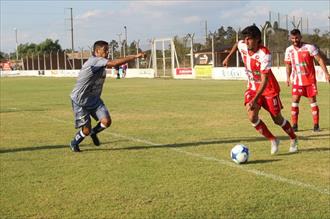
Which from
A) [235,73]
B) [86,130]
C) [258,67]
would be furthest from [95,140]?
[235,73]

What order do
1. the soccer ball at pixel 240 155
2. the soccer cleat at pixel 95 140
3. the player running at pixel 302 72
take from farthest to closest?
the player running at pixel 302 72, the soccer cleat at pixel 95 140, the soccer ball at pixel 240 155

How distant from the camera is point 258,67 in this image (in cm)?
739

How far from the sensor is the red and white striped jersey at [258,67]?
284 inches

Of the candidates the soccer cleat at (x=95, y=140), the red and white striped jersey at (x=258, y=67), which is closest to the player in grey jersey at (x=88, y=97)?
the soccer cleat at (x=95, y=140)

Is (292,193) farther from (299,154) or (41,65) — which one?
(41,65)

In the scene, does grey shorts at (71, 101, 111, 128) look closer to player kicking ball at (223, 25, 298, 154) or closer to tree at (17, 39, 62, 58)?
player kicking ball at (223, 25, 298, 154)

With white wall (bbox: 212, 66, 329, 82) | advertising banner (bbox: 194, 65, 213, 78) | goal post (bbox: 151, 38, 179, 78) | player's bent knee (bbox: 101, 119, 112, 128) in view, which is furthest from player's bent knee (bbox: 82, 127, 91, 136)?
goal post (bbox: 151, 38, 179, 78)

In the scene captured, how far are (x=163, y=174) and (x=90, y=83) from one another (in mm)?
2551

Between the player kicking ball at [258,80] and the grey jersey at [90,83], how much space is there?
2.26 m

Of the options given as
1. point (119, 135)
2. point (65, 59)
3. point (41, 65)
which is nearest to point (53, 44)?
point (41, 65)

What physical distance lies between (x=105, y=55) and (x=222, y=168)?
2681mm

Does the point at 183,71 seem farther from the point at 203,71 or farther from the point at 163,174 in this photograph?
the point at 163,174

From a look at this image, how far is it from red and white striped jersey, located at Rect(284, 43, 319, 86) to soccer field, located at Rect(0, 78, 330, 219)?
106cm

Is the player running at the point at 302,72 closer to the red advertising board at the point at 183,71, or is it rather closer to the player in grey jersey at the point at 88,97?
the player in grey jersey at the point at 88,97
